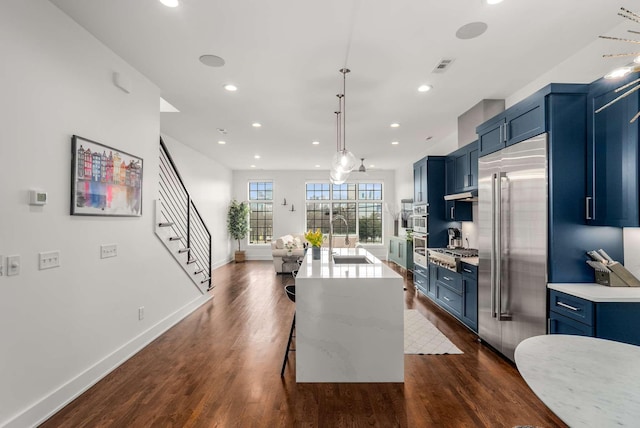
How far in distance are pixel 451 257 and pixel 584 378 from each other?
3.45 metres

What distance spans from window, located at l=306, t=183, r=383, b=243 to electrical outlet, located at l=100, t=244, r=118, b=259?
7.71 meters

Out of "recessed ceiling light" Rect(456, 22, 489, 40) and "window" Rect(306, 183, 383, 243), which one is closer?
"recessed ceiling light" Rect(456, 22, 489, 40)

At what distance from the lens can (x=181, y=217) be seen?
604cm

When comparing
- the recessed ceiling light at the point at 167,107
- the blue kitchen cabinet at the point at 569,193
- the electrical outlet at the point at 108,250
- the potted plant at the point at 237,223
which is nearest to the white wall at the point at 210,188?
the potted plant at the point at 237,223

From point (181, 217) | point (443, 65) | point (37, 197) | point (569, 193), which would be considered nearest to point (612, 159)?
point (569, 193)

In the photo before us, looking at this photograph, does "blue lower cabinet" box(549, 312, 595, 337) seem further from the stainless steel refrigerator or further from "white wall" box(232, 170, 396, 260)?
"white wall" box(232, 170, 396, 260)

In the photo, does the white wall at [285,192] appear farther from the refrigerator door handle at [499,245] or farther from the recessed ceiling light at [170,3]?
the recessed ceiling light at [170,3]

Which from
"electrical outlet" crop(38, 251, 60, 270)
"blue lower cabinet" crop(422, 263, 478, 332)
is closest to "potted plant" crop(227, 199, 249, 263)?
"blue lower cabinet" crop(422, 263, 478, 332)

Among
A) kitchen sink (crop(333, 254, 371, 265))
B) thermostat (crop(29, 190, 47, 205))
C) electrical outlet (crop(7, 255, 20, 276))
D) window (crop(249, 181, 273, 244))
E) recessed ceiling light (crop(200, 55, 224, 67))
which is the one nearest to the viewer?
electrical outlet (crop(7, 255, 20, 276))

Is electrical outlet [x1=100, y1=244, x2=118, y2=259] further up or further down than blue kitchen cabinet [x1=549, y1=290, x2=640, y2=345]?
further up

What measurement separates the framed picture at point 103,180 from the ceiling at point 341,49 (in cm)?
102

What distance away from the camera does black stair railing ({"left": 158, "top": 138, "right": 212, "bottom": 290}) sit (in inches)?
185

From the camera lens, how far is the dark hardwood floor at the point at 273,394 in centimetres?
220

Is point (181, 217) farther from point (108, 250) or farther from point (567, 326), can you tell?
point (567, 326)
